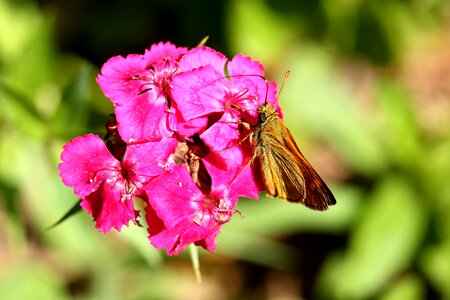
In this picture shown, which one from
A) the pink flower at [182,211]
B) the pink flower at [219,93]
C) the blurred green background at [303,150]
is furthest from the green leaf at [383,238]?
the pink flower at [182,211]

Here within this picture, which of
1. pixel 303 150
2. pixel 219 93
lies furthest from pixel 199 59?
pixel 303 150

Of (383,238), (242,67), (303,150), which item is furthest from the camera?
(303,150)

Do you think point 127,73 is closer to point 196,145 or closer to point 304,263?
point 196,145

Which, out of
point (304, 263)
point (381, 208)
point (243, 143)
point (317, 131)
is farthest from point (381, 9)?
point (243, 143)

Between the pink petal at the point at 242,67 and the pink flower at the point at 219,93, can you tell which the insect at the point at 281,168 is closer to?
the pink flower at the point at 219,93

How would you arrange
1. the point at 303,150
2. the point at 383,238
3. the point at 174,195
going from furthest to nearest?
1. the point at 303,150
2. the point at 383,238
3. the point at 174,195

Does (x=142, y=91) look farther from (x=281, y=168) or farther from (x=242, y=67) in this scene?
(x=281, y=168)

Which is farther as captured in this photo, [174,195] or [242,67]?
[242,67]
